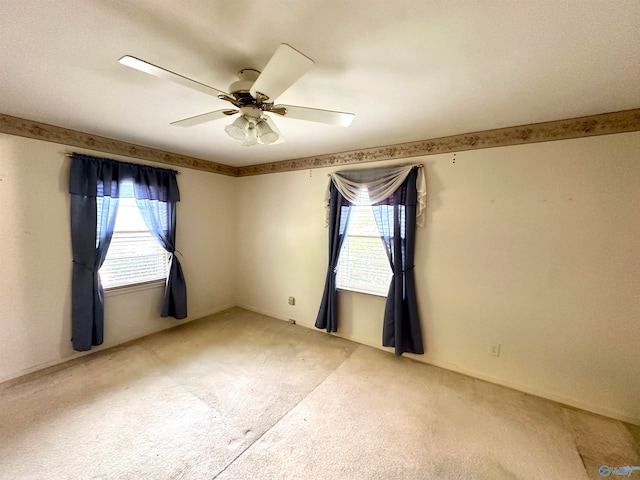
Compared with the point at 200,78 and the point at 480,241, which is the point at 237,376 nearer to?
the point at 200,78

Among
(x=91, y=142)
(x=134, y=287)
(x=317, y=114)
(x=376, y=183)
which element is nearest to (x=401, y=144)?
(x=376, y=183)

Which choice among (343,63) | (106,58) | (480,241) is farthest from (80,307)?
(480,241)

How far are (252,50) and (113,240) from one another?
2.72 metres

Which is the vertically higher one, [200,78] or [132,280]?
[200,78]

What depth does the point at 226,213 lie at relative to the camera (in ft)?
13.8

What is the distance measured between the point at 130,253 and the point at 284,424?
2603mm

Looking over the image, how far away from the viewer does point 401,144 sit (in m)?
2.83

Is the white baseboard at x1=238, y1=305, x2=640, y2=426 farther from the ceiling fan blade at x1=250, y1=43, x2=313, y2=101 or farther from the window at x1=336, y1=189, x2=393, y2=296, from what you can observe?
the ceiling fan blade at x1=250, y1=43, x2=313, y2=101

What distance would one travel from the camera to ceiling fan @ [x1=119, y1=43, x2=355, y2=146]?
1092 mm

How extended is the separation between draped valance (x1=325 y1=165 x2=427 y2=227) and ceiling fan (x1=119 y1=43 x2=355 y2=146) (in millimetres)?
1326

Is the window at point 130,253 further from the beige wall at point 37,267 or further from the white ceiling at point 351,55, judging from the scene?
the white ceiling at point 351,55

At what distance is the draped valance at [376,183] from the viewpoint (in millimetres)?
2713

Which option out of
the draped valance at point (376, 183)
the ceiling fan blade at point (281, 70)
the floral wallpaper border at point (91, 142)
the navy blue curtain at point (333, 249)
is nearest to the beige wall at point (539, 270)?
the draped valance at point (376, 183)

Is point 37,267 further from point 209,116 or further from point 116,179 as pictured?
point 209,116
